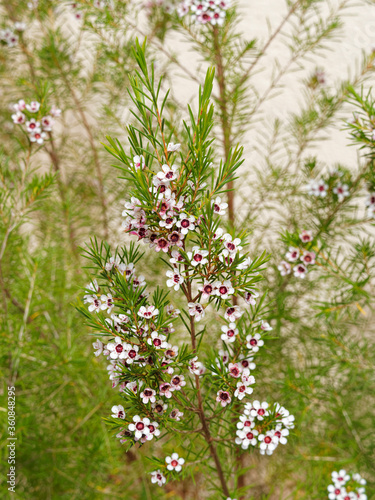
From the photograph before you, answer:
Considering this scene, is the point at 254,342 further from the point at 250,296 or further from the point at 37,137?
the point at 37,137

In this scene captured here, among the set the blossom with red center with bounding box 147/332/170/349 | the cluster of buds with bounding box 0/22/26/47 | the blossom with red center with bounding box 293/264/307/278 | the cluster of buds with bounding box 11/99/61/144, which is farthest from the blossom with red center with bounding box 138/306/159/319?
the cluster of buds with bounding box 0/22/26/47

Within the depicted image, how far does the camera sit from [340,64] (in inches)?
43.5

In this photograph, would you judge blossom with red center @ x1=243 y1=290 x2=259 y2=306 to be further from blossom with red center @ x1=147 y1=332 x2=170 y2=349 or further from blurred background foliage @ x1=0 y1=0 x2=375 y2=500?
blurred background foliage @ x1=0 y1=0 x2=375 y2=500

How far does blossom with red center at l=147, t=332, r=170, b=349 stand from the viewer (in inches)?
13.4

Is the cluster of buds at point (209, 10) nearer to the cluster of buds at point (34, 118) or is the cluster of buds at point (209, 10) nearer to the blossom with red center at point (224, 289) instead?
the cluster of buds at point (34, 118)

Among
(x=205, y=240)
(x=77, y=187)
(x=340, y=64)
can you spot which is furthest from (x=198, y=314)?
(x=340, y=64)

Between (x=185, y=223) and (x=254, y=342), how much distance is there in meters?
0.16

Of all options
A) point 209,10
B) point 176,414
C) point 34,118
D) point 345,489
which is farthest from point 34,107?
point 345,489

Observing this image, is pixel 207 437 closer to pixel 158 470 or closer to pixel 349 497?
pixel 158 470

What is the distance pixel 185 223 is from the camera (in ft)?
1.07

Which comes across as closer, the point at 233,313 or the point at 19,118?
the point at 233,313

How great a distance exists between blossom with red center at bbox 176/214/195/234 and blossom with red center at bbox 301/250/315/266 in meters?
0.31

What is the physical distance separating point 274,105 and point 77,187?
24.4 inches

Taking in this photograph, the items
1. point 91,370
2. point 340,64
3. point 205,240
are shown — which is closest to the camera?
point 205,240
